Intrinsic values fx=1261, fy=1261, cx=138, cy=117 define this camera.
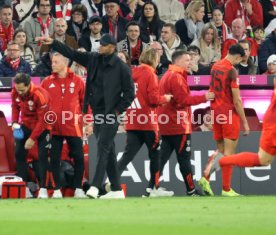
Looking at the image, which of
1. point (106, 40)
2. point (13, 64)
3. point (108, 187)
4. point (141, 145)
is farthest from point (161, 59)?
point (106, 40)

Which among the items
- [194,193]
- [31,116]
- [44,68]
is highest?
[44,68]

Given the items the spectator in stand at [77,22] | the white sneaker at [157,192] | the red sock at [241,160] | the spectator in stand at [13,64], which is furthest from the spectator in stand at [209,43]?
the red sock at [241,160]

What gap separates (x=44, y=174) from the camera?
1797 centimetres

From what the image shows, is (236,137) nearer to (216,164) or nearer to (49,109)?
(216,164)

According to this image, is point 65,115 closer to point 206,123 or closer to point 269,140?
point 206,123

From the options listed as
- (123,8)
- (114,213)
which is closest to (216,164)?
(114,213)

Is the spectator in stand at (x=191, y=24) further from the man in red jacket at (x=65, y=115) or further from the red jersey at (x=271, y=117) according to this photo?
the red jersey at (x=271, y=117)

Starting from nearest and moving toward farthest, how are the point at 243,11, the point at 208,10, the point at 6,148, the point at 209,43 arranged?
the point at 6,148 < the point at 209,43 < the point at 208,10 < the point at 243,11

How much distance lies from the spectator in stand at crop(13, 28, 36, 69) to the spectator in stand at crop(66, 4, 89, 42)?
61.8 inches

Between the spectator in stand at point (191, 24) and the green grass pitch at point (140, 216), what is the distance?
8.36 metres

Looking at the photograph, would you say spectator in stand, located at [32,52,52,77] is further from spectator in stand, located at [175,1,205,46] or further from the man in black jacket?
spectator in stand, located at [175,1,205,46]

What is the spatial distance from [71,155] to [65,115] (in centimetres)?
60

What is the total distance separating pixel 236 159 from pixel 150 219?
3.79 metres

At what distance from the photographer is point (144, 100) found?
18406 millimetres
